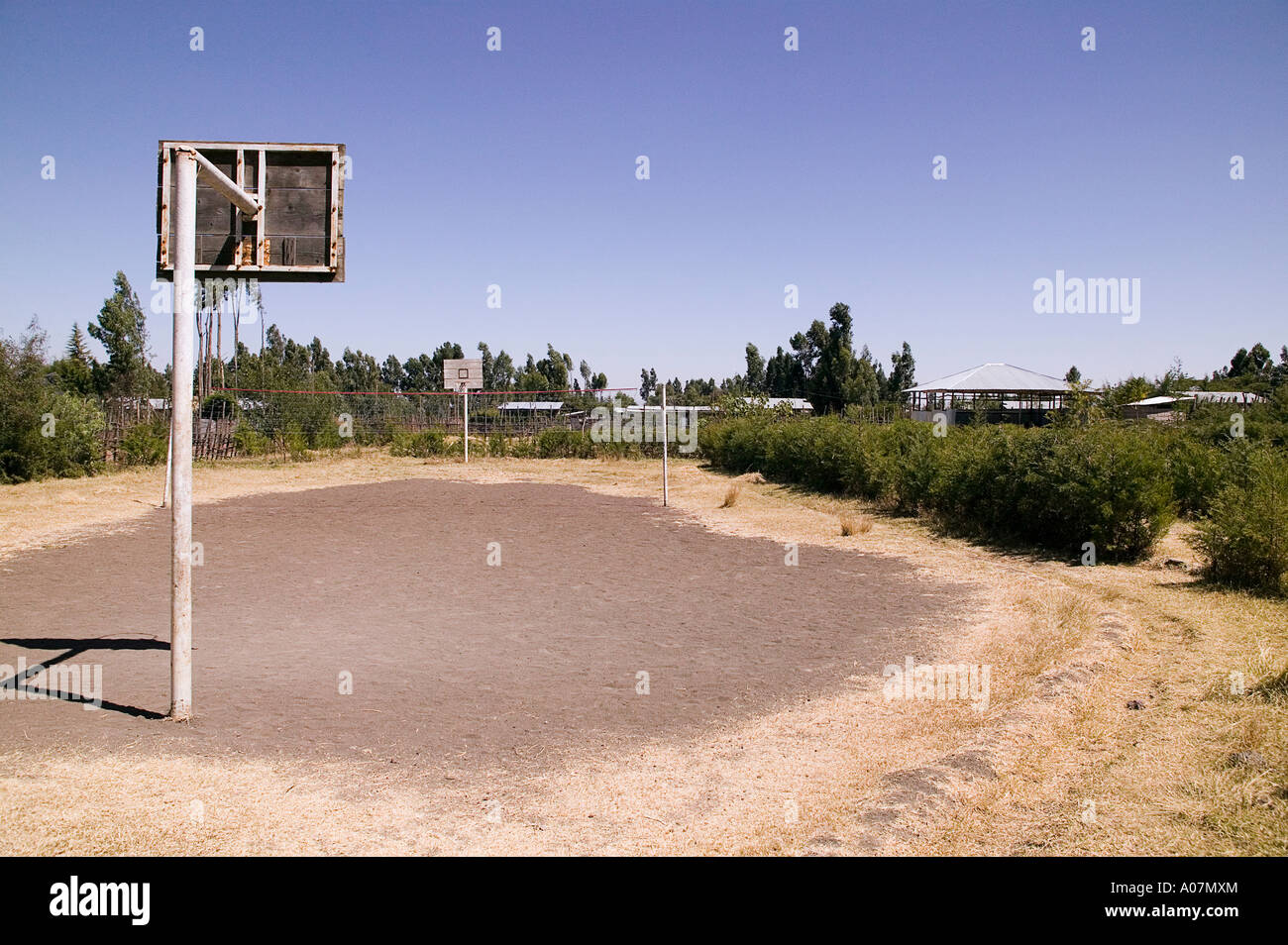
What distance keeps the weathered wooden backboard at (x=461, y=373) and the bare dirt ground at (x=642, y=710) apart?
22.1 meters

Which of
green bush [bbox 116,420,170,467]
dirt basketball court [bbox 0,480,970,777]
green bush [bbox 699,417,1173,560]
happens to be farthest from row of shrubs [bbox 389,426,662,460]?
dirt basketball court [bbox 0,480,970,777]

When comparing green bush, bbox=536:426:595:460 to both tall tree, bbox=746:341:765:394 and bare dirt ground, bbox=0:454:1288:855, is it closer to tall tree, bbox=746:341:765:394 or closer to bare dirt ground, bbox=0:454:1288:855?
bare dirt ground, bbox=0:454:1288:855

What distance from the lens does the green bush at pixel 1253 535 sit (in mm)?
9086

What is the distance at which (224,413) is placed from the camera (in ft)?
117

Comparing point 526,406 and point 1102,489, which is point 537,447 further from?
point 1102,489

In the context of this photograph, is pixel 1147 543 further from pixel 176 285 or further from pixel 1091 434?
pixel 176 285

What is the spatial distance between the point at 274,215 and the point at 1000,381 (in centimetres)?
4300

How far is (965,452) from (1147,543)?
3.81 m

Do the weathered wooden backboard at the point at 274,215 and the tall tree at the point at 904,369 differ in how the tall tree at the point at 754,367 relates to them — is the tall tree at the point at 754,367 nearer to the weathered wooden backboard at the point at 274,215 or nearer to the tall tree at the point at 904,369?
the tall tree at the point at 904,369

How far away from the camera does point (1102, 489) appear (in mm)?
11625

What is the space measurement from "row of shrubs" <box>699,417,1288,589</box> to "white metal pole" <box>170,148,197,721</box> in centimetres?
1008

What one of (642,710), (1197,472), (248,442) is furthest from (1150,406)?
(642,710)

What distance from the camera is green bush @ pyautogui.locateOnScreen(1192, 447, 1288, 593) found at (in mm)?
9086

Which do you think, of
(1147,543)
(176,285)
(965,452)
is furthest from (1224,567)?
(176,285)
